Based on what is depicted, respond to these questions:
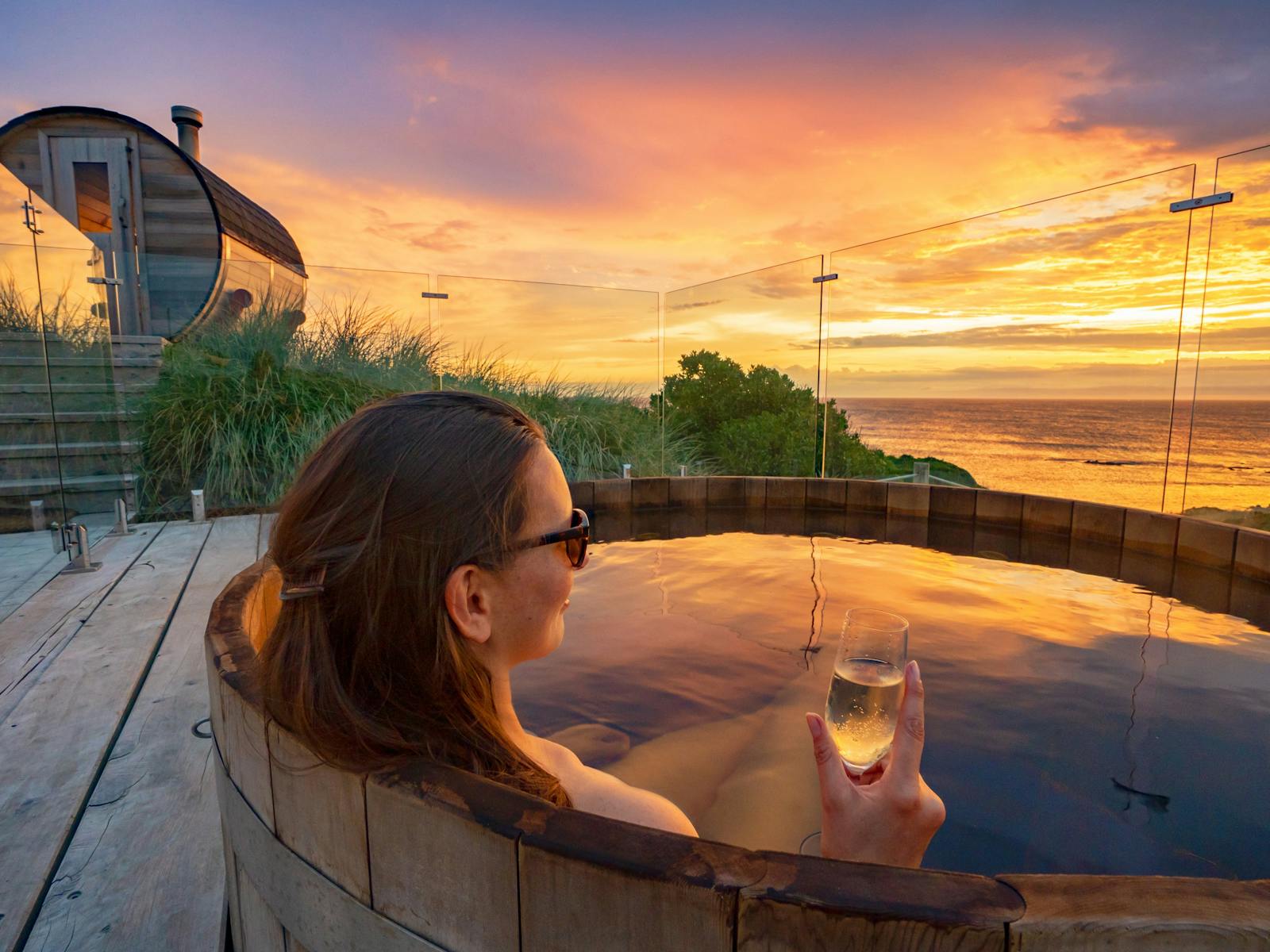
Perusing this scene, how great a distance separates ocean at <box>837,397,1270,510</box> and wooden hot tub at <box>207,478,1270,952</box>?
4226 mm

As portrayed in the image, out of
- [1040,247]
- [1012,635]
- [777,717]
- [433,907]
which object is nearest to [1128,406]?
[1040,247]

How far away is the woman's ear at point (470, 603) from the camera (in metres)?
Result: 0.84

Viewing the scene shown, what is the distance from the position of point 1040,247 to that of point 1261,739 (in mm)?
3752

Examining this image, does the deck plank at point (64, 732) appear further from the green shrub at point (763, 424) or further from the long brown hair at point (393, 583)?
the green shrub at point (763, 424)

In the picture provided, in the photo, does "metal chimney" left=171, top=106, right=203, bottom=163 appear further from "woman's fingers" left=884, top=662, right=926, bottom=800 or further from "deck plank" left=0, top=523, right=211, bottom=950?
"woman's fingers" left=884, top=662, right=926, bottom=800

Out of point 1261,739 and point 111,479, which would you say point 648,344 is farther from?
point 1261,739

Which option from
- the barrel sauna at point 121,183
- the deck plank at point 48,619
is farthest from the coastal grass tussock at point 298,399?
the barrel sauna at point 121,183

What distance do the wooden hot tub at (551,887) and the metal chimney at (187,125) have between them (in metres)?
12.8

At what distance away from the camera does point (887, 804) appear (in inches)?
36.0

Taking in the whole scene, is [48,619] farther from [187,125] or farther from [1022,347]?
[187,125]

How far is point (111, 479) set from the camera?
14.1 ft

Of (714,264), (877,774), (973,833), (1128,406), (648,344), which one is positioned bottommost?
(973,833)

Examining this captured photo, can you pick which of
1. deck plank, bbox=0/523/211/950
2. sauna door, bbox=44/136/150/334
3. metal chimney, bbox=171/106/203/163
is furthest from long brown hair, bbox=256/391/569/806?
metal chimney, bbox=171/106/203/163

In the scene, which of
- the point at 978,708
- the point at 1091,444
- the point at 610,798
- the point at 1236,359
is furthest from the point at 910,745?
the point at 1091,444
